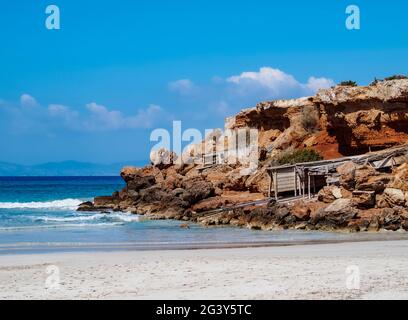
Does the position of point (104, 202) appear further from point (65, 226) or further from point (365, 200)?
point (365, 200)

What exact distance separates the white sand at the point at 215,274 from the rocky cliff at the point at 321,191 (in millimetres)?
8538

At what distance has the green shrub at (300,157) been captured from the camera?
41.3 meters

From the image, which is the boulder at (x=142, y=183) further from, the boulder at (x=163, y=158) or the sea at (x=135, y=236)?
the sea at (x=135, y=236)

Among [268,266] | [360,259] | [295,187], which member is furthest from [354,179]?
[268,266]

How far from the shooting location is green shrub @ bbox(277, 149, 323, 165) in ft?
135

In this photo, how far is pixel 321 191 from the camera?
32000 mm

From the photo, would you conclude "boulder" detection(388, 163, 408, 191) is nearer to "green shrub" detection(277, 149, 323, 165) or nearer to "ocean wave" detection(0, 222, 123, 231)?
"green shrub" detection(277, 149, 323, 165)

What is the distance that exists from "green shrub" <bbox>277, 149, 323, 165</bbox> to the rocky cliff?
4.41 feet

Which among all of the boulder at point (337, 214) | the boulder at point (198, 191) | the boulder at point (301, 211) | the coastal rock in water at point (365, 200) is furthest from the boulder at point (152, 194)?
the coastal rock in water at point (365, 200)

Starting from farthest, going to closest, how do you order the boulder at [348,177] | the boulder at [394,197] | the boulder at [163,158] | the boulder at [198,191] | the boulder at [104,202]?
1. the boulder at [163,158]
2. the boulder at [104,202]
3. the boulder at [198,191]
4. the boulder at [348,177]
5. the boulder at [394,197]

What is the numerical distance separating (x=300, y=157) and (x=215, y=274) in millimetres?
27880

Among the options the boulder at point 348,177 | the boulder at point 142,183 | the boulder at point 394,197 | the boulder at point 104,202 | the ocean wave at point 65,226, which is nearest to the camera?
the boulder at point 394,197
